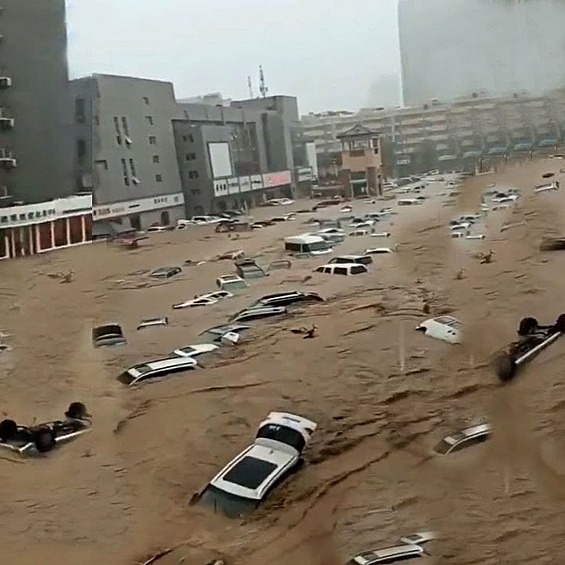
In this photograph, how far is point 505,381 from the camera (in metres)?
1.61

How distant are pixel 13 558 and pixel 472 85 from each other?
1.41 meters

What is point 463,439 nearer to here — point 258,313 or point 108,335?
point 258,313

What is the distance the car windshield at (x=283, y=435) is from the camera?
1.55 metres

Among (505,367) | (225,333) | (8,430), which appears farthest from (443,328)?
(8,430)

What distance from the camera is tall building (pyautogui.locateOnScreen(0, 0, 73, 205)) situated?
1944 millimetres

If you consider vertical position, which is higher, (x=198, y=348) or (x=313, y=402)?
(x=198, y=348)

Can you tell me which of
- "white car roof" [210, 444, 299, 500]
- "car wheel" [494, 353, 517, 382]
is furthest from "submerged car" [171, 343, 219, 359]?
"car wheel" [494, 353, 517, 382]

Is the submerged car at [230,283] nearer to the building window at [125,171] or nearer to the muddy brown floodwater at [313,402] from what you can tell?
the muddy brown floodwater at [313,402]

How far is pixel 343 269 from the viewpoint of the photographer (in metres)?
1.83

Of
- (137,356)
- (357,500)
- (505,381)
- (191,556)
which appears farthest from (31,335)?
(505,381)

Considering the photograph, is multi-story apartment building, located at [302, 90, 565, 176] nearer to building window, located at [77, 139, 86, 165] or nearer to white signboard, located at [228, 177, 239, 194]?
white signboard, located at [228, 177, 239, 194]

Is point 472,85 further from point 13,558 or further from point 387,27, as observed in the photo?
point 13,558

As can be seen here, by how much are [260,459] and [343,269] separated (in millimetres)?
513

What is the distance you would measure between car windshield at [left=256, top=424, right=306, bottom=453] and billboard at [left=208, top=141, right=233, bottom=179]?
69 centimetres
